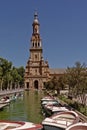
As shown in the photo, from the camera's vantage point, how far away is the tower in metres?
175

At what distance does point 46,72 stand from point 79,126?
154 metres

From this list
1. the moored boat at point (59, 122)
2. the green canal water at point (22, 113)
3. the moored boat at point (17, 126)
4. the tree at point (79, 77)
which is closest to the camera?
the moored boat at point (17, 126)

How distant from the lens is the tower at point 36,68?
175 metres

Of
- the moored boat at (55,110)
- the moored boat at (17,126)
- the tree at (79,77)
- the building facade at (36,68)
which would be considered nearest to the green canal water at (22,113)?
the moored boat at (55,110)

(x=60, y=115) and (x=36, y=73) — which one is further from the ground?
(x=36, y=73)

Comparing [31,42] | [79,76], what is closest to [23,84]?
[31,42]

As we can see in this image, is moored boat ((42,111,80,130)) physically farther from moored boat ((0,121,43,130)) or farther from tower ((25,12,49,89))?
tower ((25,12,49,89))

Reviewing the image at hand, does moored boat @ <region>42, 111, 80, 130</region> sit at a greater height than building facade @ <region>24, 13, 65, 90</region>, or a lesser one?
lesser

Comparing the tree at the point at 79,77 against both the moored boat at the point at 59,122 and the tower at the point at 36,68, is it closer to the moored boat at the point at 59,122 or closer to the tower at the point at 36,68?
the moored boat at the point at 59,122

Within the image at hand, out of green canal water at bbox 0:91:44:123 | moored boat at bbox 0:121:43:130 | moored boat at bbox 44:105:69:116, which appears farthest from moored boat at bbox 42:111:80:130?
moored boat at bbox 44:105:69:116

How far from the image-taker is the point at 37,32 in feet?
602

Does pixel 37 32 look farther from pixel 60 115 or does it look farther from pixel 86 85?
pixel 60 115

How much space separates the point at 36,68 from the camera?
17625 cm

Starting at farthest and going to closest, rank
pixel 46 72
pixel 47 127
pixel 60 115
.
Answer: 1. pixel 46 72
2. pixel 60 115
3. pixel 47 127
